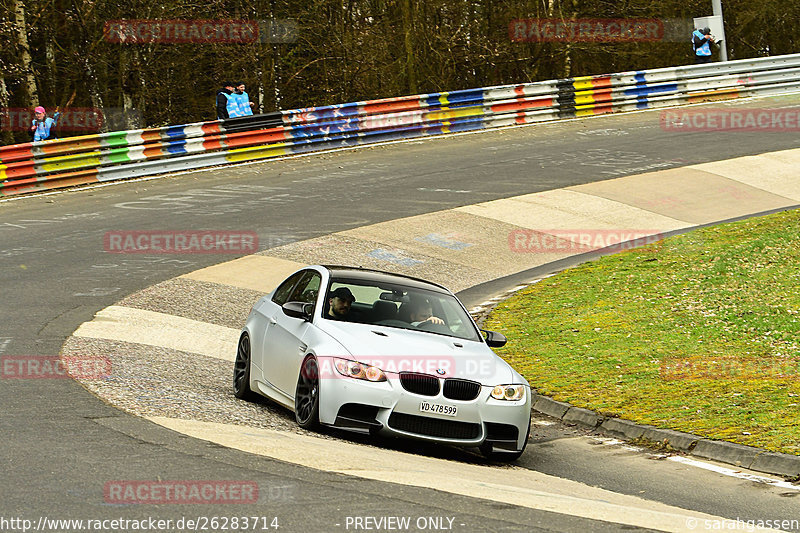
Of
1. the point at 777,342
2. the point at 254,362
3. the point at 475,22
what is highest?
the point at 475,22

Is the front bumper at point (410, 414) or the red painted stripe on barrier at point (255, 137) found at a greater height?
the red painted stripe on barrier at point (255, 137)

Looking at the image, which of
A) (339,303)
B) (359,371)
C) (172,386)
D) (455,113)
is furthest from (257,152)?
(359,371)

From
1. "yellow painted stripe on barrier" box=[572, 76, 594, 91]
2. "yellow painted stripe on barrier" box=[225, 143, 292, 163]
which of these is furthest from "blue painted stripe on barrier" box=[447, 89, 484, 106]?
"yellow painted stripe on barrier" box=[225, 143, 292, 163]

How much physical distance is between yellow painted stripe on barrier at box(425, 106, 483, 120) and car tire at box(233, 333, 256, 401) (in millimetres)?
19248

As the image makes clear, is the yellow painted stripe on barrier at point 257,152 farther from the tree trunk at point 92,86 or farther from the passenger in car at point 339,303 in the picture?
the passenger in car at point 339,303

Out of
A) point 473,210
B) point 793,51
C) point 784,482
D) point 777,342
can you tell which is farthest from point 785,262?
point 793,51

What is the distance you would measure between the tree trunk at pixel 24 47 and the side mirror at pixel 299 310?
903 inches

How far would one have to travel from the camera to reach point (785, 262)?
16078 millimetres

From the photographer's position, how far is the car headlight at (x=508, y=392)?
8.92m

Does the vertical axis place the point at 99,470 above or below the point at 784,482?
above

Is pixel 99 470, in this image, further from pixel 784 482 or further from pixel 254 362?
pixel 784 482

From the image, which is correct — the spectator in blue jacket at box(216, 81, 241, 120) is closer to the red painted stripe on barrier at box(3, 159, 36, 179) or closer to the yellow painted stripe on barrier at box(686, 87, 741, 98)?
the red painted stripe on barrier at box(3, 159, 36, 179)

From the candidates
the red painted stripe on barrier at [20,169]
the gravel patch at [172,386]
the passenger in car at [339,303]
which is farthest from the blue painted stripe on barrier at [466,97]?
the passenger in car at [339,303]

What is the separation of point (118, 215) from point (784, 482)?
601 inches
